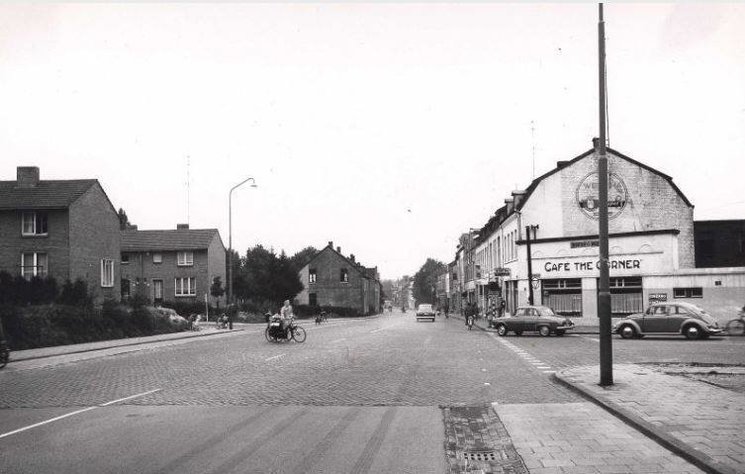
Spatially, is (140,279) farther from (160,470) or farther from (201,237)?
(160,470)

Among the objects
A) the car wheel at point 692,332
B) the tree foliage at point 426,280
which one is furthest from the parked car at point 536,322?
the tree foliage at point 426,280

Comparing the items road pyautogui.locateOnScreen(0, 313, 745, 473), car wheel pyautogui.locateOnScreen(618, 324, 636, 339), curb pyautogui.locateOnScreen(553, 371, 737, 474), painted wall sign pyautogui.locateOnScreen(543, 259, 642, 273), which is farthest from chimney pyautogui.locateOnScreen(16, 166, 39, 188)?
curb pyautogui.locateOnScreen(553, 371, 737, 474)

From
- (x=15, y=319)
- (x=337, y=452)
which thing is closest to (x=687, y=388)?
(x=337, y=452)

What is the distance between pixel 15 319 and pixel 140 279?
3963cm

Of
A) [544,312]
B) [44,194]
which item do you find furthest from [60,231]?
[544,312]

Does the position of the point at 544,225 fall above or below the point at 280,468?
above

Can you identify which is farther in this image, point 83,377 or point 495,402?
point 83,377

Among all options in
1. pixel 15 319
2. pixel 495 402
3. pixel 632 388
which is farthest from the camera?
pixel 15 319

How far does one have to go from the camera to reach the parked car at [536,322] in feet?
98.8

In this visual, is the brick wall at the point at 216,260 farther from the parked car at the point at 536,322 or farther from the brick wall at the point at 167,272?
the parked car at the point at 536,322

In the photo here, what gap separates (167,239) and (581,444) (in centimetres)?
6156

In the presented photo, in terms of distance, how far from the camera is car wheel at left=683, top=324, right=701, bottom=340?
2639cm

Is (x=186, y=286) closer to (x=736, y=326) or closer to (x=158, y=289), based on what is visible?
(x=158, y=289)

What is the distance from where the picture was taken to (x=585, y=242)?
40031mm
